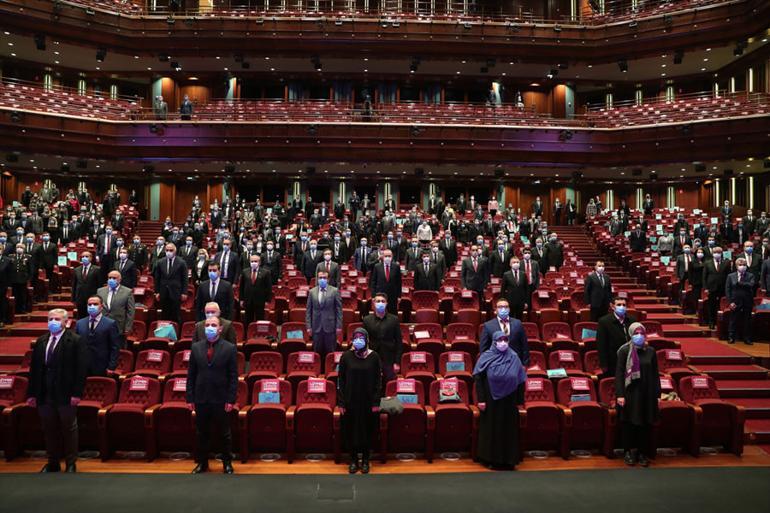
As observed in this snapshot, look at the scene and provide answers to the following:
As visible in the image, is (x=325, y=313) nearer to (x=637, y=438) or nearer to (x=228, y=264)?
(x=228, y=264)

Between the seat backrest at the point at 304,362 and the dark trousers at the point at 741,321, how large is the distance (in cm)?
630

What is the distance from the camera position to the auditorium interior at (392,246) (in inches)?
206

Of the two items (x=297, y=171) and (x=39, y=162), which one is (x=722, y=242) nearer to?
(x=297, y=171)

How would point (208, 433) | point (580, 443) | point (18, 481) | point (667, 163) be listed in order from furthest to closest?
point (667, 163) → point (580, 443) → point (208, 433) → point (18, 481)

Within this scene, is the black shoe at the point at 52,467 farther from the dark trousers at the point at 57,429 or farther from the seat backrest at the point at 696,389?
the seat backrest at the point at 696,389

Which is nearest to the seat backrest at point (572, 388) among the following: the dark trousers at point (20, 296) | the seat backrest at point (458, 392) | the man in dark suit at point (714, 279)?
the seat backrest at point (458, 392)

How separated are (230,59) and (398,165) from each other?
23.3 feet


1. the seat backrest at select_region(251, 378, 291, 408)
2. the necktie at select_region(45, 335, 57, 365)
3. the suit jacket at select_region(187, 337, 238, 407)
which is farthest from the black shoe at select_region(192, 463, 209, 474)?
the necktie at select_region(45, 335, 57, 365)

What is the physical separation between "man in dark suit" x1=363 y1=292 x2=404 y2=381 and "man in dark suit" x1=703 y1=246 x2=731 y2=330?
5.94 metres

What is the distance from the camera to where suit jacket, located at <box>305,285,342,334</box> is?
→ 258 inches

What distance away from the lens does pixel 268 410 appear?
5.65 meters

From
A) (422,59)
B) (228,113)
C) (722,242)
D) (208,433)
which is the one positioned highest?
(422,59)

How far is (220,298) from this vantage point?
6.99m

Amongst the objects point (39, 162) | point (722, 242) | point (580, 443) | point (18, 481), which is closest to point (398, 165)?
point (722, 242)
